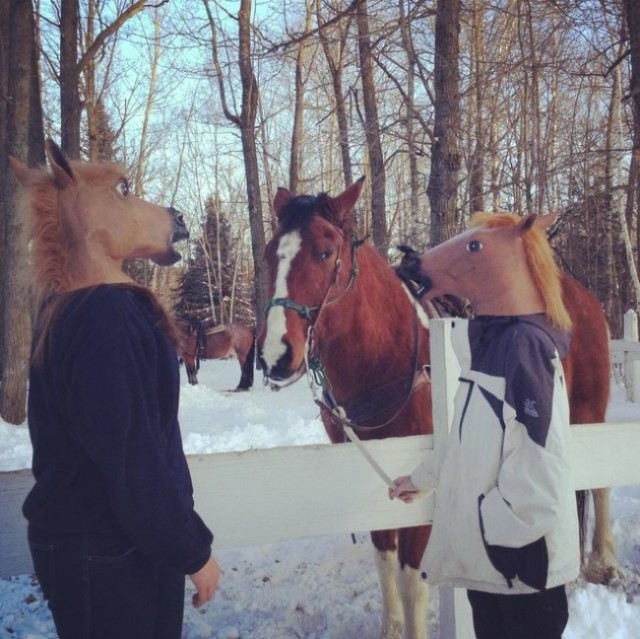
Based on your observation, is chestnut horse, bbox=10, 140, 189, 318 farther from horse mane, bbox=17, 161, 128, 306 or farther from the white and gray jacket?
the white and gray jacket

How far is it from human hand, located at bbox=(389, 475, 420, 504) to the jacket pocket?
19.2 inches

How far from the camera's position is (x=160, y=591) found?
1610mm

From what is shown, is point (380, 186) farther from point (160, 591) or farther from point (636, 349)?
point (160, 591)

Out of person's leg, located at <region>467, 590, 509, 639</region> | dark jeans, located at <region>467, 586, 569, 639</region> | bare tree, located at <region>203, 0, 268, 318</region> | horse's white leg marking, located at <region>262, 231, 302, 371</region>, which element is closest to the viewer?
dark jeans, located at <region>467, 586, 569, 639</region>

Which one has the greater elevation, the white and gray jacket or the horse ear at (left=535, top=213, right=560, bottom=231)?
the horse ear at (left=535, top=213, right=560, bottom=231)

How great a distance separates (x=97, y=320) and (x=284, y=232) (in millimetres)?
1873

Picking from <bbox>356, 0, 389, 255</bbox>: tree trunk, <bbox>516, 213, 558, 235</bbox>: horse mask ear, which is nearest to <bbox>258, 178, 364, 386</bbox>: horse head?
<bbox>516, 213, 558, 235</bbox>: horse mask ear

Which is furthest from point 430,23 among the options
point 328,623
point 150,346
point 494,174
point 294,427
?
point 150,346

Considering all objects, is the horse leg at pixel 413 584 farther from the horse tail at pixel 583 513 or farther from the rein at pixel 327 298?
the horse tail at pixel 583 513

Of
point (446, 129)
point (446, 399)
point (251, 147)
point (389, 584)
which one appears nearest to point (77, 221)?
point (446, 399)

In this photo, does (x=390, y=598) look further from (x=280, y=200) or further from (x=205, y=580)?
(x=280, y=200)

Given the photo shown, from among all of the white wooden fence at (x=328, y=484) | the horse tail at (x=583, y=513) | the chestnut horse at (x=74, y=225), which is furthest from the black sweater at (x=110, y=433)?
the horse tail at (x=583, y=513)

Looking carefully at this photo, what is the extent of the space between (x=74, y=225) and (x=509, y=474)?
1.38 m

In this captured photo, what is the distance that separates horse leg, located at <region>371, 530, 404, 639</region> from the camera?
10.9 feet
